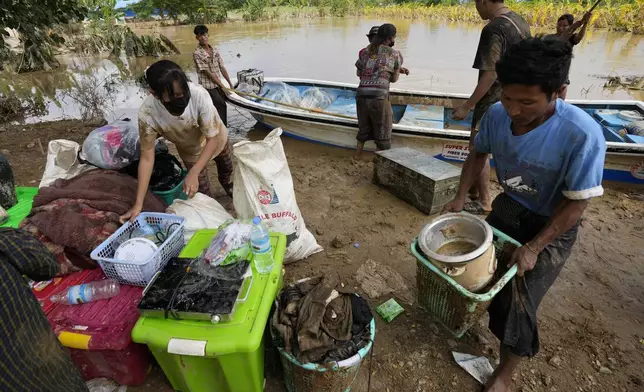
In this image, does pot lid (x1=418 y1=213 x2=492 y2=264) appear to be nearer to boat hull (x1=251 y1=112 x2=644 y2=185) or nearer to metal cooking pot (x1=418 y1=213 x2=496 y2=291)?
metal cooking pot (x1=418 y1=213 x2=496 y2=291)

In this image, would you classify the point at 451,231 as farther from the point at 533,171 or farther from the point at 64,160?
the point at 64,160

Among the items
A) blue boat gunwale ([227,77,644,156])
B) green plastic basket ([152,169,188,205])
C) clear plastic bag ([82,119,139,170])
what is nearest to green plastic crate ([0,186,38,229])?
clear plastic bag ([82,119,139,170])

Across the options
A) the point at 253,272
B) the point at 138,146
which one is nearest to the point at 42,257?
the point at 253,272

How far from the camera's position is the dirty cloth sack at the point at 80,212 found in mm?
2002

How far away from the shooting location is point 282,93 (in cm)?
630

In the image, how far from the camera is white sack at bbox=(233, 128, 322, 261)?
8.02ft

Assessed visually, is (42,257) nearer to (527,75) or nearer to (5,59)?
(527,75)

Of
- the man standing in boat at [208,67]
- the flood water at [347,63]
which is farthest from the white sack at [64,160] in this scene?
the flood water at [347,63]

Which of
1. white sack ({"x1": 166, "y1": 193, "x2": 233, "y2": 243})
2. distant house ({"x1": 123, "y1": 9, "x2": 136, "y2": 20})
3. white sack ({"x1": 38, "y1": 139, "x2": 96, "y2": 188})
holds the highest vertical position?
distant house ({"x1": 123, "y1": 9, "x2": 136, "y2": 20})

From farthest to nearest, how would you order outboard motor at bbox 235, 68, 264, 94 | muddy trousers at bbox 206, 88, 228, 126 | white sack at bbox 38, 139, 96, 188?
outboard motor at bbox 235, 68, 264, 94
muddy trousers at bbox 206, 88, 228, 126
white sack at bbox 38, 139, 96, 188

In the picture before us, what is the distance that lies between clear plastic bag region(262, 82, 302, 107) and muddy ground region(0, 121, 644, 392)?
226 centimetres

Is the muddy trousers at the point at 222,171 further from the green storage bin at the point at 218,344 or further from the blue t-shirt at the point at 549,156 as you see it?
the blue t-shirt at the point at 549,156

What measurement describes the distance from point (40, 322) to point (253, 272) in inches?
34.2

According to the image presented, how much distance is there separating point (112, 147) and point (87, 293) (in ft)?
4.46
